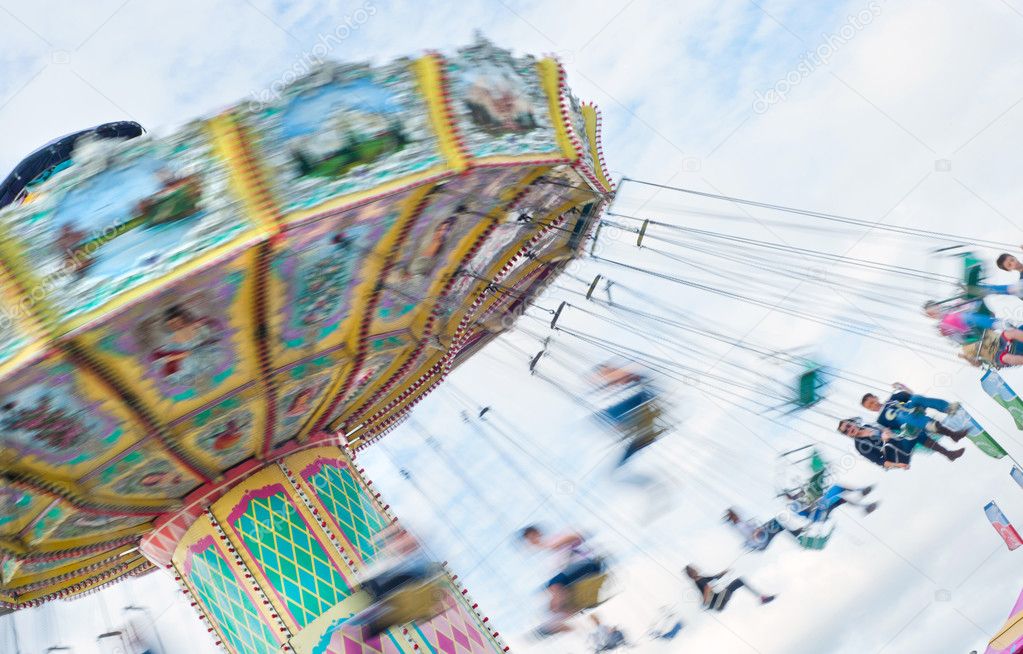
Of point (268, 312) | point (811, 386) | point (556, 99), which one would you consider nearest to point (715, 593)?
point (811, 386)

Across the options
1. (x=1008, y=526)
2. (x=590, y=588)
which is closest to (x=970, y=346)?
(x=1008, y=526)

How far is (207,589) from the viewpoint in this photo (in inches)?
339

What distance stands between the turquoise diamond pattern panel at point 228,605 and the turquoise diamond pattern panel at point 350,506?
1003 millimetres

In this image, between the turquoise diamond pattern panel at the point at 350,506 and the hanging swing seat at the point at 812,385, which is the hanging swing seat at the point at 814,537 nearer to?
the hanging swing seat at the point at 812,385

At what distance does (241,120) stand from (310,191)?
0.55 meters

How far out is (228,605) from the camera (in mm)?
8430

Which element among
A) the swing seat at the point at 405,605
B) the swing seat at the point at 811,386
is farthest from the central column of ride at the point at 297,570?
the swing seat at the point at 811,386

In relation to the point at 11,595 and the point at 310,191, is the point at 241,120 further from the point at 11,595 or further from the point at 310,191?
the point at 11,595

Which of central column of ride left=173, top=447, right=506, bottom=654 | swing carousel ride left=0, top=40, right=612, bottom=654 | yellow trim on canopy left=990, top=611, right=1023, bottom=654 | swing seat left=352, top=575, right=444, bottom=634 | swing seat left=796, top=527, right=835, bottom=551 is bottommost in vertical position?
yellow trim on canopy left=990, top=611, right=1023, bottom=654

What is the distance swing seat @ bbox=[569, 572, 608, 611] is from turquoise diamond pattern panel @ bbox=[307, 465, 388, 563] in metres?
1.83

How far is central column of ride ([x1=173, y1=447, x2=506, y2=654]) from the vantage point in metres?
8.08

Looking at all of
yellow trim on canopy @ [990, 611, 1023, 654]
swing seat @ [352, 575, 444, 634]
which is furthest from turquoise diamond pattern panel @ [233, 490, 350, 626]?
yellow trim on canopy @ [990, 611, 1023, 654]

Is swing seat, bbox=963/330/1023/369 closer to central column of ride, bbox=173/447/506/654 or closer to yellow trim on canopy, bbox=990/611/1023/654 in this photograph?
yellow trim on canopy, bbox=990/611/1023/654

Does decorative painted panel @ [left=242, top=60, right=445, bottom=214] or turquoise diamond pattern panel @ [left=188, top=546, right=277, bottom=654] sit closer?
decorative painted panel @ [left=242, top=60, right=445, bottom=214]
